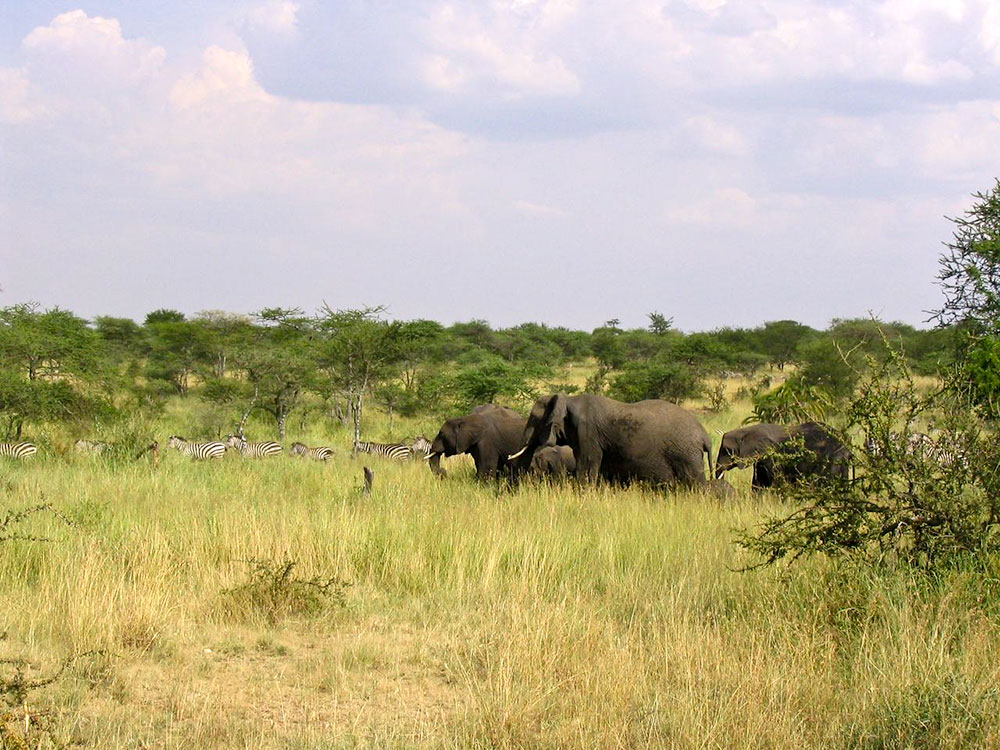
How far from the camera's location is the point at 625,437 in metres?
11.7

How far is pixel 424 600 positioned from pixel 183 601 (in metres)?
1.48

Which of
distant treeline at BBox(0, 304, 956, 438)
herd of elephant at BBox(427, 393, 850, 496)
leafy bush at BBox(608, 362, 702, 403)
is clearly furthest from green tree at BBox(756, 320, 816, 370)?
herd of elephant at BBox(427, 393, 850, 496)

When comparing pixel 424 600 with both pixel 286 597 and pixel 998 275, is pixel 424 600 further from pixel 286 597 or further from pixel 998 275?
pixel 998 275

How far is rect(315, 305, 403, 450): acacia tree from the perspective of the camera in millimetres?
19484

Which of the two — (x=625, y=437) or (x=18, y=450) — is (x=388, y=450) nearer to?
(x=18, y=450)

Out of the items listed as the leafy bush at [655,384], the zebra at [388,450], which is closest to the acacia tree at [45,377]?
the zebra at [388,450]

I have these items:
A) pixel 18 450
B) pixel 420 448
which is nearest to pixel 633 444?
pixel 420 448

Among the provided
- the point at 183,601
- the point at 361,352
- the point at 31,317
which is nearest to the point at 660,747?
the point at 183,601

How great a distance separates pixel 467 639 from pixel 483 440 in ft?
27.4

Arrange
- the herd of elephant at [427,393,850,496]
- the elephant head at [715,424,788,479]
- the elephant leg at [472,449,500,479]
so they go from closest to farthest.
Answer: the herd of elephant at [427,393,850,496] → the elephant head at [715,424,788,479] → the elephant leg at [472,449,500,479]

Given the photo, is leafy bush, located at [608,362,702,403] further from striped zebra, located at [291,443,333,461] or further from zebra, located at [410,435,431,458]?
striped zebra, located at [291,443,333,461]

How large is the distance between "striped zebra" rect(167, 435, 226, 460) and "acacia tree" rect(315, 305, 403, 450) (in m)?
2.87

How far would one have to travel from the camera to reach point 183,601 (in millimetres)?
5879

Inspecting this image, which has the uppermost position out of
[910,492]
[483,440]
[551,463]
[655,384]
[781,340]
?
[781,340]
